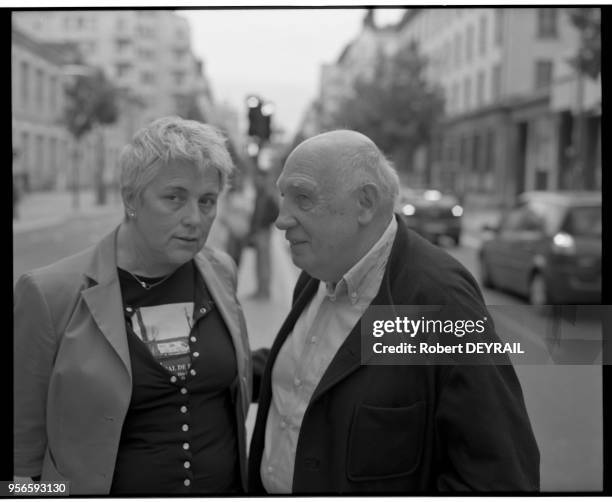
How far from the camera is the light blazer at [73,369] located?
81.1 inches

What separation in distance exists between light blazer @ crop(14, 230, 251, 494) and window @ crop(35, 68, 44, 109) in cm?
109

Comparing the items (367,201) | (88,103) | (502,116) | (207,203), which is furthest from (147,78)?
(502,116)

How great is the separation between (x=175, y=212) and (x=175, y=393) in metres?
0.52

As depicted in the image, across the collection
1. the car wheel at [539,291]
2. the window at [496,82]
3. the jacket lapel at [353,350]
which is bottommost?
the car wheel at [539,291]

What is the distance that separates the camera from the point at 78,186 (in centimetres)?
369

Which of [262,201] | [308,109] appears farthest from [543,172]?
[308,109]

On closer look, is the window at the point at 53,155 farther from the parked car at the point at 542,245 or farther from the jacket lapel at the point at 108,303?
the parked car at the point at 542,245

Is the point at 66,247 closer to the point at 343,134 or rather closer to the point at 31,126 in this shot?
the point at 31,126

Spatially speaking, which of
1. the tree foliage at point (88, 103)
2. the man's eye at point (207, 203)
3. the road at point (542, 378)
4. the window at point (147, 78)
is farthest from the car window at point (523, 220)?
the man's eye at point (207, 203)

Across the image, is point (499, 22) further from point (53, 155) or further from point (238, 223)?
point (238, 223)

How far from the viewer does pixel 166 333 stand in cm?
217

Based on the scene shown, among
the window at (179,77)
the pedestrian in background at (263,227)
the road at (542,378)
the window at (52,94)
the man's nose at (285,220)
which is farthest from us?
the pedestrian in background at (263,227)

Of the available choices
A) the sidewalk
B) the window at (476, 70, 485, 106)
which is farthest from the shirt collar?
the window at (476, 70, 485, 106)

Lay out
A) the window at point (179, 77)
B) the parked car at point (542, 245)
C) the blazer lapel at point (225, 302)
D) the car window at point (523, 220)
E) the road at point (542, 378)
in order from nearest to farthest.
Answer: the blazer lapel at point (225, 302)
the road at point (542, 378)
the window at point (179, 77)
the parked car at point (542, 245)
the car window at point (523, 220)
